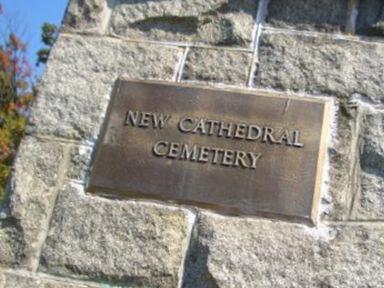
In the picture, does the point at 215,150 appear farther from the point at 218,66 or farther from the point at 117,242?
the point at 117,242

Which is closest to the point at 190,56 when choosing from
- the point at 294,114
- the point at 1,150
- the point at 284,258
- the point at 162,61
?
the point at 162,61

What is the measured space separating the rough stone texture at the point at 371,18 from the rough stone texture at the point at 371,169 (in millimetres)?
324

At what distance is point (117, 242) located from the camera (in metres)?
1.82

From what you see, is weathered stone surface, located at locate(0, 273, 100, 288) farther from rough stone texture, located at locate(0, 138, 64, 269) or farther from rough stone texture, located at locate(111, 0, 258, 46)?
rough stone texture, located at locate(111, 0, 258, 46)

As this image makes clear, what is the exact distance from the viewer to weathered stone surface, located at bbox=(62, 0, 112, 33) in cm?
222

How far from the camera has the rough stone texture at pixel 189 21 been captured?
211 centimetres

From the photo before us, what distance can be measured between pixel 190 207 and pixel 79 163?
43 cm

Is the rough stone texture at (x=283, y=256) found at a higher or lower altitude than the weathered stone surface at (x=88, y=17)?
lower

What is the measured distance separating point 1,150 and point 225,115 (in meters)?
6.96

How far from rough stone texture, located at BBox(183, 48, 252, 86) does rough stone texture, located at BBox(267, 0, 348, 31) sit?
0.65 feet

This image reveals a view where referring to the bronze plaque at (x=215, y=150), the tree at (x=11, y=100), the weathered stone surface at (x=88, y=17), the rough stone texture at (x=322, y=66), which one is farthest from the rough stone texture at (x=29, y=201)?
the tree at (x=11, y=100)

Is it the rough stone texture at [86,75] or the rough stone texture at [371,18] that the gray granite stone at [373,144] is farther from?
the rough stone texture at [86,75]

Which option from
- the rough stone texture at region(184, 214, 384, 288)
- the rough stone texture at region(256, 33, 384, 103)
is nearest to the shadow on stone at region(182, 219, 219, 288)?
the rough stone texture at region(184, 214, 384, 288)

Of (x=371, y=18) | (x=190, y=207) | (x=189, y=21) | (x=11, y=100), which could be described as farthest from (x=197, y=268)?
Result: (x=11, y=100)
